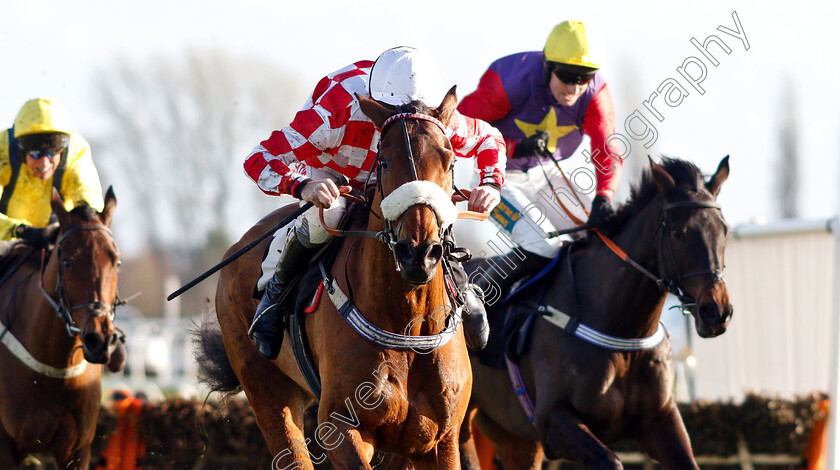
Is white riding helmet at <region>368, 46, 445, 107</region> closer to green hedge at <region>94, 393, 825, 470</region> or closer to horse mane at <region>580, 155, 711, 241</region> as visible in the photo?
horse mane at <region>580, 155, 711, 241</region>

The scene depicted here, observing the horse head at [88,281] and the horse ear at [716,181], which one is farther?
the horse head at [88,281]

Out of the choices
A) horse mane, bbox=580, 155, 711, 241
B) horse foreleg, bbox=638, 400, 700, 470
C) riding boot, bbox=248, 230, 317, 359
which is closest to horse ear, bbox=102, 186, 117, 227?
riding boot, bbox=248, 230, 317, 359

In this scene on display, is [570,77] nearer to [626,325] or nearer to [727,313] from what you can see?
[626,325]

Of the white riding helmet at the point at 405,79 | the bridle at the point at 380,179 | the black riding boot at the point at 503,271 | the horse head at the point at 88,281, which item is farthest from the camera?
the black riding boot at the point at 503,271

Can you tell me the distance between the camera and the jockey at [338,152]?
372 centimetres

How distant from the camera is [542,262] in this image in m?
5.92

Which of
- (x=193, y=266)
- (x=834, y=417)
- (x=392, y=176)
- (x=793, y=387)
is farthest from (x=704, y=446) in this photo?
(x=193, y=266)

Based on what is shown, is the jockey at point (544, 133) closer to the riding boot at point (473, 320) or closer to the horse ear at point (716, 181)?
the horse ear at point (716, 181)

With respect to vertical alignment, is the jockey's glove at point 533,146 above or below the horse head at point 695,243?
above

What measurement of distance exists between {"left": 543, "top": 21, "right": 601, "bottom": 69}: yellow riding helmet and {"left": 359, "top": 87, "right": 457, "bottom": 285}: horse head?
239cm

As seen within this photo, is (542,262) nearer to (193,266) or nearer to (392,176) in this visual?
(392,176)

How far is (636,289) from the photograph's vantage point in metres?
5.32

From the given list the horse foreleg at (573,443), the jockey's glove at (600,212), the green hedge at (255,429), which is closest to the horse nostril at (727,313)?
the horse foreleg at (573,443)

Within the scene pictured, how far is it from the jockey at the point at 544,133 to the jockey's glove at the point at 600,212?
19mm
